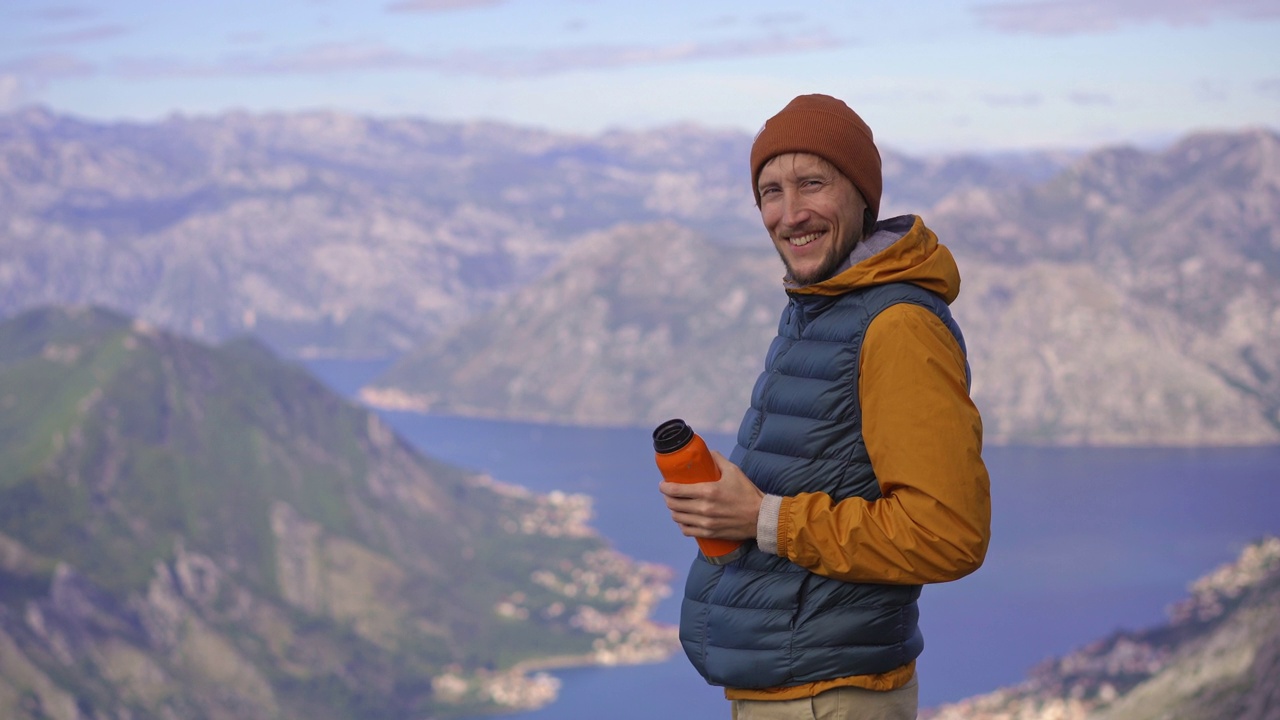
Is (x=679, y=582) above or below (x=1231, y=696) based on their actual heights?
above

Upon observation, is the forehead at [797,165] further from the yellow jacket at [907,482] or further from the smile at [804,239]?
the yellow jacket at [907,482]

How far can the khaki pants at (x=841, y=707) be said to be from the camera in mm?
6559

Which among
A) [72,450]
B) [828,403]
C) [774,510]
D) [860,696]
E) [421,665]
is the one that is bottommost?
[860,696]

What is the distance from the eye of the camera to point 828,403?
257 inches

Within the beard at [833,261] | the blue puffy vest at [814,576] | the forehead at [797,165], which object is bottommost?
the blue puffy vest at [814,576]

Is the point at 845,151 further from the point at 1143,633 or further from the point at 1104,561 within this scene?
the point at 1104,561

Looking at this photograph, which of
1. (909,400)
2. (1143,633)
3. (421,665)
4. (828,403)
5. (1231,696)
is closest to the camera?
(909,400)

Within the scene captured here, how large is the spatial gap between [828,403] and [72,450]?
628 feet

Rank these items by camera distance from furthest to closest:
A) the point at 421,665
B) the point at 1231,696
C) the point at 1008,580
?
1. the point at 1008,580
2. the point at 421,665
3. the point at 1231,696

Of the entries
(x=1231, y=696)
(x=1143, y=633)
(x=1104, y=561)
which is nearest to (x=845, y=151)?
(x=1231, y=696)

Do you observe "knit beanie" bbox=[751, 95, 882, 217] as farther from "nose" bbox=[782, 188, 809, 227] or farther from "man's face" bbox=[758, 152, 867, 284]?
"nose" bbox=[782, 188, 809, 227]

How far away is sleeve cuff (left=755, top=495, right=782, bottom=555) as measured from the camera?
645cm

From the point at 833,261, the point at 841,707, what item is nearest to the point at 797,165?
the point at 833,261

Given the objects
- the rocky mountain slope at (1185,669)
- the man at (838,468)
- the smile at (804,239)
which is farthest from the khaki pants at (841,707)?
the rocky mountain slope at (1185,669)
